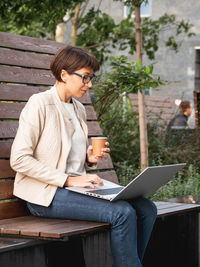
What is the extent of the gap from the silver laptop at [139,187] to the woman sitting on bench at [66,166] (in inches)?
1.8

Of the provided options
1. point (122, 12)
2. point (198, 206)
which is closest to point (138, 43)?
point (198, 206)

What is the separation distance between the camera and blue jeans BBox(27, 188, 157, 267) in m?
3.07

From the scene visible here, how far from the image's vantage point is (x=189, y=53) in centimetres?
1678

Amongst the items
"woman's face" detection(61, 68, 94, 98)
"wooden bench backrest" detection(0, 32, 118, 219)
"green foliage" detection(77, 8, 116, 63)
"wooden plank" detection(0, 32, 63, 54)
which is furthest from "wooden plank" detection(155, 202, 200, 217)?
"green foliage" detection(77, 8, 116, 63)

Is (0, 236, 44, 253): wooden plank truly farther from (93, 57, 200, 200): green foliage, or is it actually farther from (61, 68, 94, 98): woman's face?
(93, 57, 200, 200): green foliage

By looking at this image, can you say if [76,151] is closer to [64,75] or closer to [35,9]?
[64,75]

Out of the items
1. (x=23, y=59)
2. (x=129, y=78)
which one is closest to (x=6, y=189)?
(x=23, y=59)

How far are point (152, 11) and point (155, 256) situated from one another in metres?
13.7

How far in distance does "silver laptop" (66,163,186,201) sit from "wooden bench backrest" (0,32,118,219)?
1.91ft

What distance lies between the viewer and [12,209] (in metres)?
3.62

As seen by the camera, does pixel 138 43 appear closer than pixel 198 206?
No

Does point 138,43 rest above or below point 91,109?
above

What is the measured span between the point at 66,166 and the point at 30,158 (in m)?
0.31

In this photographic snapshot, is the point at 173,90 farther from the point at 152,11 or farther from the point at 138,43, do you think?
the point at 138,43
